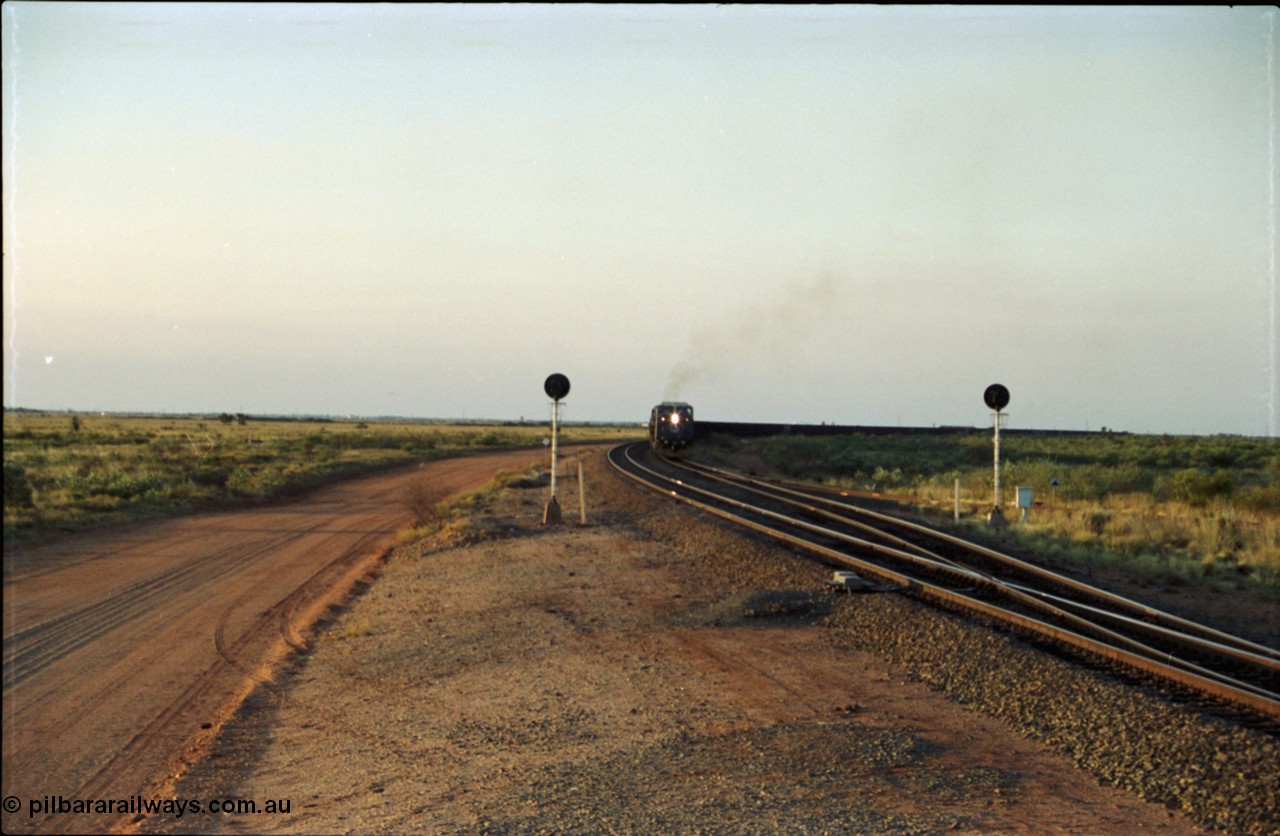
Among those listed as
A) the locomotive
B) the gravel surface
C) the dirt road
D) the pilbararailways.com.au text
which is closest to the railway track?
the gravel surface

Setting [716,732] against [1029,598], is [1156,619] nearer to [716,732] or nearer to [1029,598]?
[1029,598]

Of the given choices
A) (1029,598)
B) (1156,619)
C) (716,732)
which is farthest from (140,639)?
(1156,619)

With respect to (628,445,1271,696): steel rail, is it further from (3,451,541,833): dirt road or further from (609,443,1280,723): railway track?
(3,451,541,833): dirt road

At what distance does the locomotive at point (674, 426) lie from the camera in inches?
2115

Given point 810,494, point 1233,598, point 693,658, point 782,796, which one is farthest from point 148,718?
point 810,494

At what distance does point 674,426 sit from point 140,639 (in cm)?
4203

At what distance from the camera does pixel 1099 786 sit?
267 inches

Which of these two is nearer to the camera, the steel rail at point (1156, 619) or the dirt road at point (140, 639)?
the dirt road at point (140, 639)

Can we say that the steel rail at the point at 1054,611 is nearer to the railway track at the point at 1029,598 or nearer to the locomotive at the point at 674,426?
the railway track at the point at 1029,598

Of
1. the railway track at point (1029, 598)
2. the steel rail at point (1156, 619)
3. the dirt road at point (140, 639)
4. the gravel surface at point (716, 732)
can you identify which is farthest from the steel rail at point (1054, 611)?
the dirt road at point (140, 639)

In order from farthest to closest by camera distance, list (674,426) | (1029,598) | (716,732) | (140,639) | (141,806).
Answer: (674,426) < (140,639) < (1029,598) < (716,732) < (141,806)

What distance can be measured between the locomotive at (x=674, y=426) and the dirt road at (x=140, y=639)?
29.2m

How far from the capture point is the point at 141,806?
22.7 ft

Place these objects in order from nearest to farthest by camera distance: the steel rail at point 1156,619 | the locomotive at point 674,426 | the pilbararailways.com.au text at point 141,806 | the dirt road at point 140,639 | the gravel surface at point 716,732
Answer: the gravel surface at point 716,732, the pilbararailways.com.au text at point 141,806, the dirt road at point 140,639, the steel rail at point 1156,619, the locomotive at point 674,426
